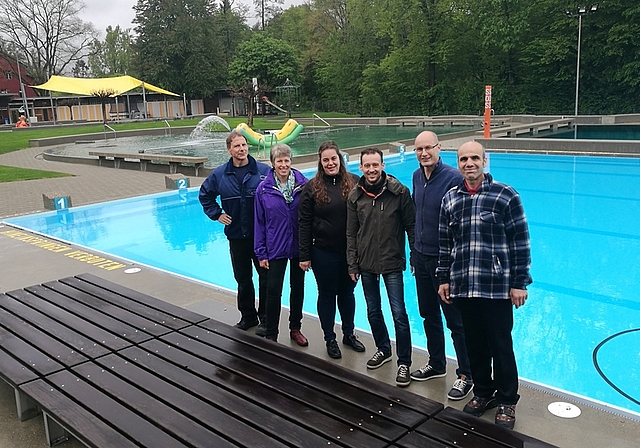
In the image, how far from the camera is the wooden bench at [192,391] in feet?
7.80

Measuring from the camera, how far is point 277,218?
4.02 meters

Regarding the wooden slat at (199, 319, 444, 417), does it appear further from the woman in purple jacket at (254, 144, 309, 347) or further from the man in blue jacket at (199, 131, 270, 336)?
the man in blue jacket at (199, 131, 270, 336)

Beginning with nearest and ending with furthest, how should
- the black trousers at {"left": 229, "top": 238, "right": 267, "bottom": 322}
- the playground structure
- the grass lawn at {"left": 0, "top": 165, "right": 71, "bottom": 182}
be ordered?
the black trousers at {"left": 229, "top": 238, "right": 267, "bottom": 322}
the grass lawn at {"left": 0, "top": 165, "right": 71, "bottom": 182}
the playground structure

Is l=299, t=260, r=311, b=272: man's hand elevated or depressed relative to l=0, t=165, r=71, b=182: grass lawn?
elevated

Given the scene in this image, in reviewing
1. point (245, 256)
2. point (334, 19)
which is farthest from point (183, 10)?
point (245, 256)

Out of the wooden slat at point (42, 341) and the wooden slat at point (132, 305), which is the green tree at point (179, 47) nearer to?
the wooden slat at point (132, 305)

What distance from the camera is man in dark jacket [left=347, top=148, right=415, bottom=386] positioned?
3514 mm

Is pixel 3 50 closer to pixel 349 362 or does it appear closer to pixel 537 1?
pixel 537 1

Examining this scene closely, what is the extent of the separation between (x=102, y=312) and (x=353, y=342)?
1913 mm

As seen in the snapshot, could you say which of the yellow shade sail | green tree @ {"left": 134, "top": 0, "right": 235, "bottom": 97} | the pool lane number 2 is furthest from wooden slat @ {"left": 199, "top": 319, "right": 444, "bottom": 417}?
green tree @ {"left": 134, "top": 0, "right": 235, "bottom": 97}

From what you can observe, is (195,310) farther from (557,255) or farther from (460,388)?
(557,255)

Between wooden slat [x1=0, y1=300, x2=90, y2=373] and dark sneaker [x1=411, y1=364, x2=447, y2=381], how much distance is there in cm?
201

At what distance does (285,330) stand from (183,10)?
59281 mm

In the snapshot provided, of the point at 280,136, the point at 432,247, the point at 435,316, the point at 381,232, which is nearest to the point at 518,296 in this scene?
the point at 432,247
